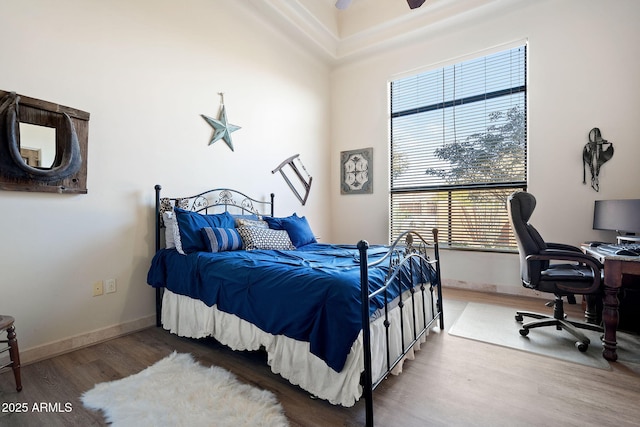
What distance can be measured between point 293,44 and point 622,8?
3670 millimetres

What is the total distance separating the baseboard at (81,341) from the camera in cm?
192

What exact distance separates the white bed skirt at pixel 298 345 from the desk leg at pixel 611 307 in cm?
113

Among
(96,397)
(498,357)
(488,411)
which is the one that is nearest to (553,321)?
(498,357)

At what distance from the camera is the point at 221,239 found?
249 centimetres

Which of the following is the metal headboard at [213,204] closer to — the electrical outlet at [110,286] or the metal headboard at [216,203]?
the metal headboard at [216,203]

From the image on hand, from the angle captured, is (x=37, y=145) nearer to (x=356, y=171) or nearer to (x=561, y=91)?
(x=356, y=171)

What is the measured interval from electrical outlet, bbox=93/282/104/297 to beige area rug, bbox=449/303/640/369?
2.86m

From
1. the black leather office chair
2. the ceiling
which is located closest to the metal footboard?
the black leather office chair

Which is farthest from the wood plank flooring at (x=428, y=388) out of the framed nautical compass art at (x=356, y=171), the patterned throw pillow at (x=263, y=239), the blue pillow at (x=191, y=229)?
the framed nautical compass art at (x=356, y=171)

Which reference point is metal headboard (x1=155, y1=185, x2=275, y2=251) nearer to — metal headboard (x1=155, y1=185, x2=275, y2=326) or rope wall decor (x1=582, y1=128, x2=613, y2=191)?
metal headboard (x1=155, y1=185, x2=275, y2=326)

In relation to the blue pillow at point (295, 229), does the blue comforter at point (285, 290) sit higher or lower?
lower

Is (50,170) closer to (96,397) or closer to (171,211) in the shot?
(171,211)

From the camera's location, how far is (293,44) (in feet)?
13.5

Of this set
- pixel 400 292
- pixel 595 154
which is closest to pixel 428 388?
pixel 400 292
